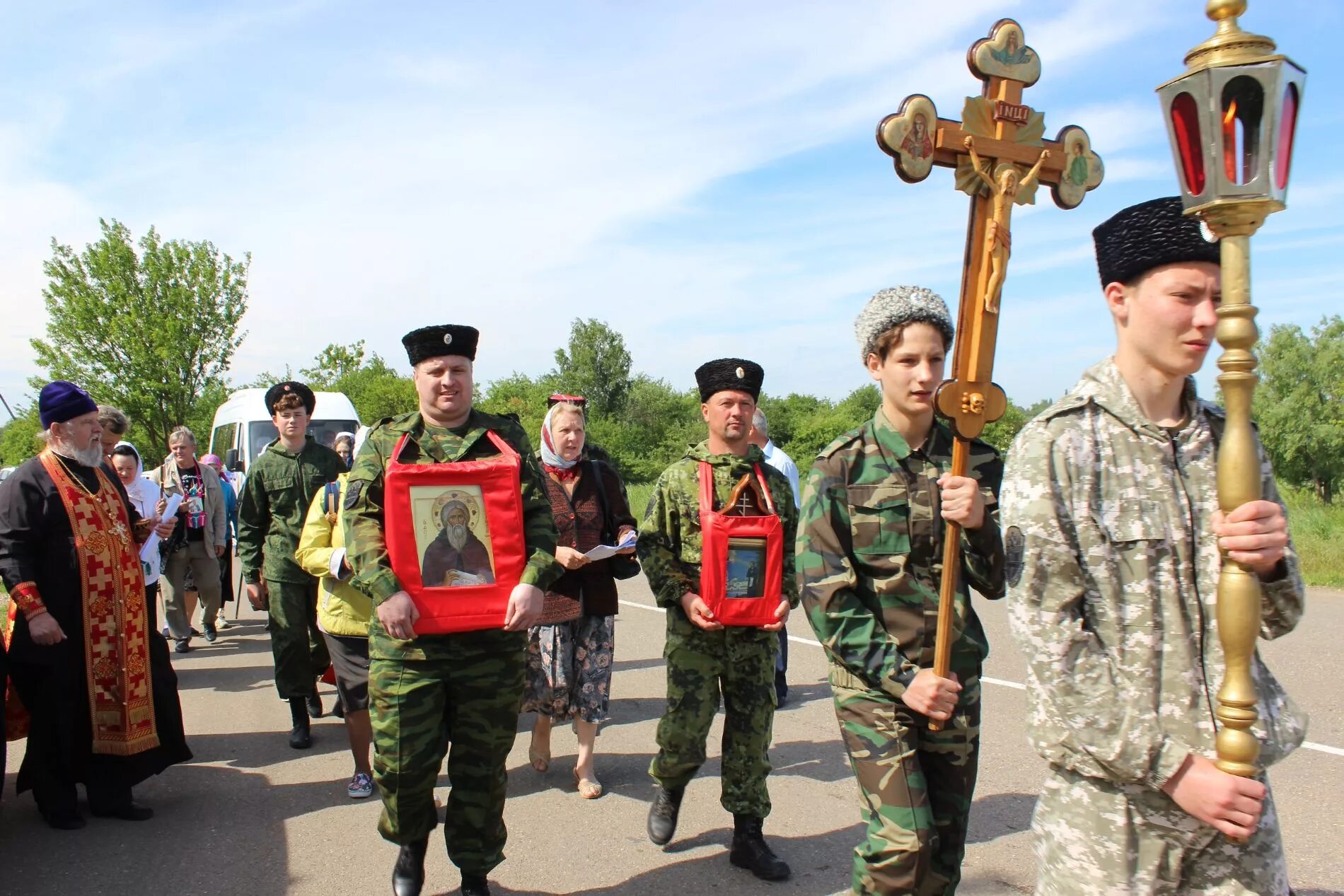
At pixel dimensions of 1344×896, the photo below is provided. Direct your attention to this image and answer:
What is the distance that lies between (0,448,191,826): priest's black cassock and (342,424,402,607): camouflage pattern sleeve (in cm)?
203

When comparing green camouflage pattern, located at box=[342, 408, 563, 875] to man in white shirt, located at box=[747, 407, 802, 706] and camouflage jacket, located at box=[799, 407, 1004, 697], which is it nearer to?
camouflage jacket, located at box=[799, 407, 1004, 697]

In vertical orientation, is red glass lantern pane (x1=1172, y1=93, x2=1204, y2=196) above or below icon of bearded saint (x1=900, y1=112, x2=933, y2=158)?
below

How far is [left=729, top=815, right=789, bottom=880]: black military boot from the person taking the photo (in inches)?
160

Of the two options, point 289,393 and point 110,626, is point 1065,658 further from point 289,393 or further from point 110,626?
point 289,393

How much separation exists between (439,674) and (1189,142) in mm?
3035

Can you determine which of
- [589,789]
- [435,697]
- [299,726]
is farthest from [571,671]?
[299,726]

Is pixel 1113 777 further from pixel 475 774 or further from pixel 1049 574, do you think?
pixel 475 774

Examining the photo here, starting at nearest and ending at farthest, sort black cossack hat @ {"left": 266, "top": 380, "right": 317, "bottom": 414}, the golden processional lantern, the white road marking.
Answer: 1. the golden processional lantern
2. the white road marking
3. black cossack hat @ {"left": 266, "top": 380, "right": 317, "bottom": 414}

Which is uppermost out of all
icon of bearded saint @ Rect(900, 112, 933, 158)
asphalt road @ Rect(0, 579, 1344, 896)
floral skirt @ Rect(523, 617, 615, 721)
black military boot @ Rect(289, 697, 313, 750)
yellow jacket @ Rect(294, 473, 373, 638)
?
icon of bearded saint @ Rect(900, 112, 933, 158)

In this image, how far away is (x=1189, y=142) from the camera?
199 centimetres

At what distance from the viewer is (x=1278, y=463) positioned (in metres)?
31.6

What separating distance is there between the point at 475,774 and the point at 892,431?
211 cm

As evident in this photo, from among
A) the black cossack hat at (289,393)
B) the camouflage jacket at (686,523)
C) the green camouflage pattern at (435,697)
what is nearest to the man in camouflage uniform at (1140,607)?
the green camouflage pattern at (435,697)

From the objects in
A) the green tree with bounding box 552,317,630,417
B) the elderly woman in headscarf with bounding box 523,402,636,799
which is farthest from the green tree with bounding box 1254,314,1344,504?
the green tree with bounding box 552,317,630,417
